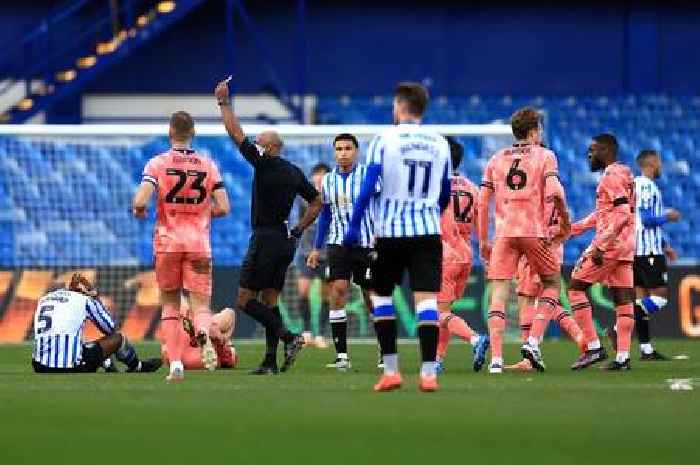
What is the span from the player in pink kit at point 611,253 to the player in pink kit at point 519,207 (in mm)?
673

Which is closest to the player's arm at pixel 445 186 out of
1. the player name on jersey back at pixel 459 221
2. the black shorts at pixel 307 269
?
the player name on jersey back at pixel 459 221

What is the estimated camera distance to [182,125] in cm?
1334

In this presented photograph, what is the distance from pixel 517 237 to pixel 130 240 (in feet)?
36.7

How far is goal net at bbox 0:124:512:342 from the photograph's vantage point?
22.8 metres

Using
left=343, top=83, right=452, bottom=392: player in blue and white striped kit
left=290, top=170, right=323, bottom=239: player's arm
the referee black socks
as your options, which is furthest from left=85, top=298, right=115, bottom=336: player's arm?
left=343, top=83, right=452, bottom=392: player in blue and white striped kit

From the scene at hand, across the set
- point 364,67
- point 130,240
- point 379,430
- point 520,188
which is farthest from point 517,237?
point 364,67

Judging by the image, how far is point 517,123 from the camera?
46.8ft

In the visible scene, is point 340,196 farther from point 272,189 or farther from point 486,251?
point 486,251

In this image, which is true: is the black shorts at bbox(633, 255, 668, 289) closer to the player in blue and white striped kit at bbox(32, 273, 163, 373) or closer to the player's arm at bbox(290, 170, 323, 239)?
the player's arm at bbox(290, 170, 323, 239)

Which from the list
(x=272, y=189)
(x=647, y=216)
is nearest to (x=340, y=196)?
(x=272, y=189)

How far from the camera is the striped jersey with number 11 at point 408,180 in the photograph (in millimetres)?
11773

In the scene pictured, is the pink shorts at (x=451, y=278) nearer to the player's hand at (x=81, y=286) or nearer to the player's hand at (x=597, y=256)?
the player's hand at (x=597, y=256)

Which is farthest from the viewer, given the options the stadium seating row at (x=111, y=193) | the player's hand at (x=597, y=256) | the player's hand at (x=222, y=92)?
the stadium seating row at (x=111, y=193)

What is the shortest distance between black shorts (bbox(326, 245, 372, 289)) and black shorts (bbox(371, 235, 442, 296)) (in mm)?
3983
